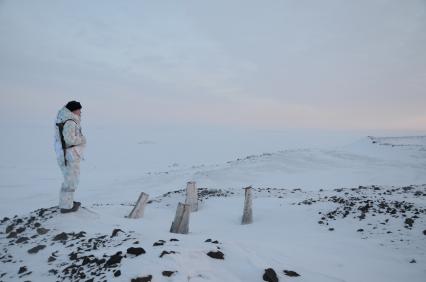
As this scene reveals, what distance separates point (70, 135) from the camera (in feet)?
25.1

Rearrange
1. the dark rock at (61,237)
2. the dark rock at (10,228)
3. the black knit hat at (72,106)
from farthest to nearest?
the black knit hat at (72,106) → the dark rock at (10,228) → the dark rock at (61,237)

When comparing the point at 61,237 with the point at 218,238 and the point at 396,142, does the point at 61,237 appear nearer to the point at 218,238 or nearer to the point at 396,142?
the point at 218,238

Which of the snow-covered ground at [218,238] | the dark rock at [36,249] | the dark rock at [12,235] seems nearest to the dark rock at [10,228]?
the snow-covered ground at [218,238]

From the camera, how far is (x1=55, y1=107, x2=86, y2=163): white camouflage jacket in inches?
301

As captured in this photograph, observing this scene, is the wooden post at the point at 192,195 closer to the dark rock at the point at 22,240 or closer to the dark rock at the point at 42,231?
the dark rock at the point at 42,231

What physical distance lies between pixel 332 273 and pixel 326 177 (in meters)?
15.0

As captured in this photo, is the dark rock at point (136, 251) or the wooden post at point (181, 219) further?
the wooden post at point (181, 219)

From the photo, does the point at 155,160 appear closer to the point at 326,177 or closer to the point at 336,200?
the point at 326,177

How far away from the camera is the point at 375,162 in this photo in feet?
78.7

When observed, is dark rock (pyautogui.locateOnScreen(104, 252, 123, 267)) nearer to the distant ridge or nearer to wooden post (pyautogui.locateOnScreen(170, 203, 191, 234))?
wooden post (pyautogui.locateOnScreen(170, 203, 191, 234))

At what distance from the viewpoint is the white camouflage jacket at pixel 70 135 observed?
7641 millimetres

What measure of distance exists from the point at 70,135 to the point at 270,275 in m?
5.14

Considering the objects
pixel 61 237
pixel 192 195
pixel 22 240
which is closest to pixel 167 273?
pixel 61 237

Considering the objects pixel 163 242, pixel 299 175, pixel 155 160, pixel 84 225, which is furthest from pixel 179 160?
pixel 163 242
